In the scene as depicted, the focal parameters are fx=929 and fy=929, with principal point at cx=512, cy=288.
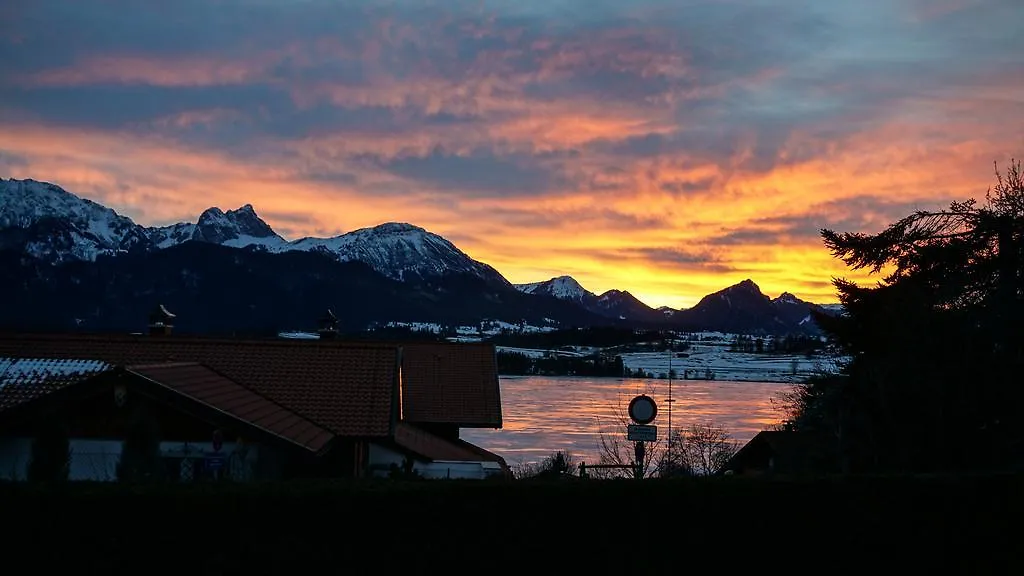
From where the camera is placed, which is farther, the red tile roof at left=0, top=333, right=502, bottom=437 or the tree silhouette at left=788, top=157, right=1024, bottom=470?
the red tile roof at left=0, top=333, right=502, bottom=437

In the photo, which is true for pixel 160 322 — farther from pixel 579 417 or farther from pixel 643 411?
pixel 579 417

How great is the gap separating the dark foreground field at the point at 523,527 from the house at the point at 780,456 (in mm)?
1307

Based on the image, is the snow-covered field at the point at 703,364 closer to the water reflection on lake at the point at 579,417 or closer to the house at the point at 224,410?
the water reflection on lake at the point at 579,417

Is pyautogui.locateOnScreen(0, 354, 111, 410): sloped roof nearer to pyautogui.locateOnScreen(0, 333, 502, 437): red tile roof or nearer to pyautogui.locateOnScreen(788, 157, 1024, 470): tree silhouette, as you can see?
pyautogui.locateOnScreen(0, 333, 502, 437): red tile roof

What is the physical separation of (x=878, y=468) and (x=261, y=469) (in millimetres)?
9824

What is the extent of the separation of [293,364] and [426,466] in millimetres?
3652

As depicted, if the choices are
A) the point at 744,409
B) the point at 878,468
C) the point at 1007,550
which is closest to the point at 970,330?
the point at 878,468

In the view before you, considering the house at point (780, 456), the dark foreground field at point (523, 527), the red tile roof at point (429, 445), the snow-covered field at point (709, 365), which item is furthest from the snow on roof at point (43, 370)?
the snow-covered field at point (709, 365)

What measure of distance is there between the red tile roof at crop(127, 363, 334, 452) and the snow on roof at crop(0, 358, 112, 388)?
1615mm

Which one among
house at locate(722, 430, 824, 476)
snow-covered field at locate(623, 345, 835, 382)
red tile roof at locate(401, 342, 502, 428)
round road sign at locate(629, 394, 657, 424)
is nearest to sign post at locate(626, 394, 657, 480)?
round road sign at locate(629, 394, 657, 424)

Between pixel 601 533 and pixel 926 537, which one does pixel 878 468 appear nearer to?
pixel 926 537

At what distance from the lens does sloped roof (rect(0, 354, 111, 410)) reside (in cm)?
1524

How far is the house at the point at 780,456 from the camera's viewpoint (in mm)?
16797

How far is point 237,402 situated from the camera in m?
15.5
